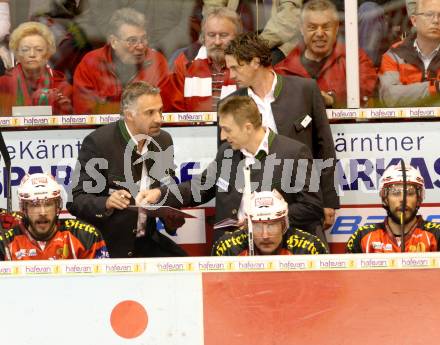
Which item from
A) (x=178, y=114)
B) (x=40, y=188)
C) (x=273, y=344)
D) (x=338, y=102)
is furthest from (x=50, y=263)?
(x=338, y=102)

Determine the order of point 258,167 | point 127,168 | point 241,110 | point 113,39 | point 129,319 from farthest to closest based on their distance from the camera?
1. point 113,39
2. point 127,168
3. point 258,167
4. point 241,110
5. point 129,319

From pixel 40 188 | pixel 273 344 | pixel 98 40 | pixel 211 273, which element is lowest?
pixel 273 344

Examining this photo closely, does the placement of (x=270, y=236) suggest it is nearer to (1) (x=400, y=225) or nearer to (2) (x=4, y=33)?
(1) (x=400, y=225)

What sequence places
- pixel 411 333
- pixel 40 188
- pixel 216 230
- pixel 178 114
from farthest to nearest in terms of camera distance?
pixel 178 114
pixel 216 230
pixel 40 188
pixel 411 333

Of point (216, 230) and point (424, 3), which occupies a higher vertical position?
point (424, 3)

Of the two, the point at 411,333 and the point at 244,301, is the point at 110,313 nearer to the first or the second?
the point at 244,301

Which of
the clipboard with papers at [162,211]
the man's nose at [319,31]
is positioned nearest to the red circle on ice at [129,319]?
the clipboard with papers at [162,211]

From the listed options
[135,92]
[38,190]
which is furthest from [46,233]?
[135,92]

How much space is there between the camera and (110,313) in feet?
17.9

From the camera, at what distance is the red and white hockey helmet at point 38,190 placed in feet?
23.1

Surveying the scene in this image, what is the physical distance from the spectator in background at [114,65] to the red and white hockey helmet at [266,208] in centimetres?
221

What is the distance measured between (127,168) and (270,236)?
1.48 m

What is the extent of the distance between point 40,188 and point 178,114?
1.59 metres

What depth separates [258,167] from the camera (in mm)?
7254
